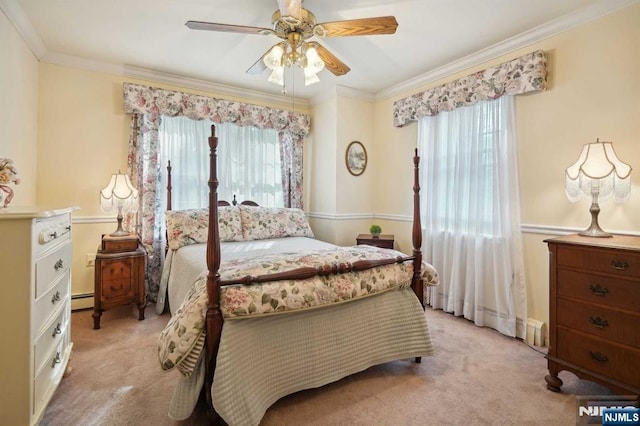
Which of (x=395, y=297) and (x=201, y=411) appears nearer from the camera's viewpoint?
(x=201, y=411)

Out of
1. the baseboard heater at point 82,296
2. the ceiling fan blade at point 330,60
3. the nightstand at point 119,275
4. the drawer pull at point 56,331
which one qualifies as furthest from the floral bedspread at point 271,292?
the baseboard heater at point 82,296

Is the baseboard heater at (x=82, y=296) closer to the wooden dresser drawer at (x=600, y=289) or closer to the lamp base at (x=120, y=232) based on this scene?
the lamp base at (x=120, y=232)

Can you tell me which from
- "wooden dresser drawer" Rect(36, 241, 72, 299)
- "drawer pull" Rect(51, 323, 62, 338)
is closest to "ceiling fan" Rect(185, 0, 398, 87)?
"wooden dresser drawer" Rect(36, 241, 72, 299)

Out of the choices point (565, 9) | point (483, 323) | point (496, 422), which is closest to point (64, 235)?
point (496, 422)

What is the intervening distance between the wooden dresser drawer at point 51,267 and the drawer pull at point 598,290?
2.92 meters

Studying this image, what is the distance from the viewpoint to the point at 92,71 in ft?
10.7

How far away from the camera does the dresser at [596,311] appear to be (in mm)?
1703

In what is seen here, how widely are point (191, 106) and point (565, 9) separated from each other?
3564mm

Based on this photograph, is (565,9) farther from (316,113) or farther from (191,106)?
(191,106)

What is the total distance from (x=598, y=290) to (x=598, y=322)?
7.3 inches

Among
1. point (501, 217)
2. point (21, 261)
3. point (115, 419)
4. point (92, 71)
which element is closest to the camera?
point (21, 261)

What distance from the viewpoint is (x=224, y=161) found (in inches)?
156

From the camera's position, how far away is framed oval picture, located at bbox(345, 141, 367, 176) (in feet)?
13.6

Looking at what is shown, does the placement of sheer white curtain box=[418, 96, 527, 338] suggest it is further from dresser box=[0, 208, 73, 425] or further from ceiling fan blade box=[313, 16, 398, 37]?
dresser box=[0, 208, 73, 425]
